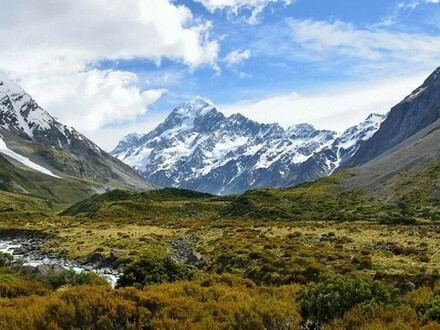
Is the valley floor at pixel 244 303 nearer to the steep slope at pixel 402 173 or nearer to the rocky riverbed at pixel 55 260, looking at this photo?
the rocky riverbed at pixel 55 260

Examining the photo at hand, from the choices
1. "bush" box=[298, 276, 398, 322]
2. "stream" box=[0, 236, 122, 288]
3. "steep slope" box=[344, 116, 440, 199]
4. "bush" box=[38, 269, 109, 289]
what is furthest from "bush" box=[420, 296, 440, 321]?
"steep slope" box=[344, 116, 440, 199]

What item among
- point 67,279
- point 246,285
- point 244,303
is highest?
point 244,303

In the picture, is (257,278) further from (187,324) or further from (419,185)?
(419,185)

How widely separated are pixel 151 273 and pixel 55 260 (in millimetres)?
20962

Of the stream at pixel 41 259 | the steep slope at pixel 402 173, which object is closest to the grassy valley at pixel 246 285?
the stream at pixel 41 259

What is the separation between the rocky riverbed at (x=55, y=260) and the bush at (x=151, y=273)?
151 inches

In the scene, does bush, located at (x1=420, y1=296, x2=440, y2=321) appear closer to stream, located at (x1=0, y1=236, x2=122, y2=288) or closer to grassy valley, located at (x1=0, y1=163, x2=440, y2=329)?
grassy valley, located at (x1=0, y1=163, x2=440, y2=329)

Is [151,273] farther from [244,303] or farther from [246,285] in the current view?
[244,303]

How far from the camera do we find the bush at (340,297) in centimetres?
1396

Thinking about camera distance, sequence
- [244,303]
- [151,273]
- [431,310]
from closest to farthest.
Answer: [431,310] < [244,303] < [151,273]

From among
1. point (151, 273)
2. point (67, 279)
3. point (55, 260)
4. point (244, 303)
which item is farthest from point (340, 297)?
point (55, 260)

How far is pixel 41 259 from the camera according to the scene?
42469 mm

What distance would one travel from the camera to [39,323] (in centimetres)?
1307

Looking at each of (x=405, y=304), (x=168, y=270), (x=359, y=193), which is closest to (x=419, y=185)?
(x=359, y=193)
